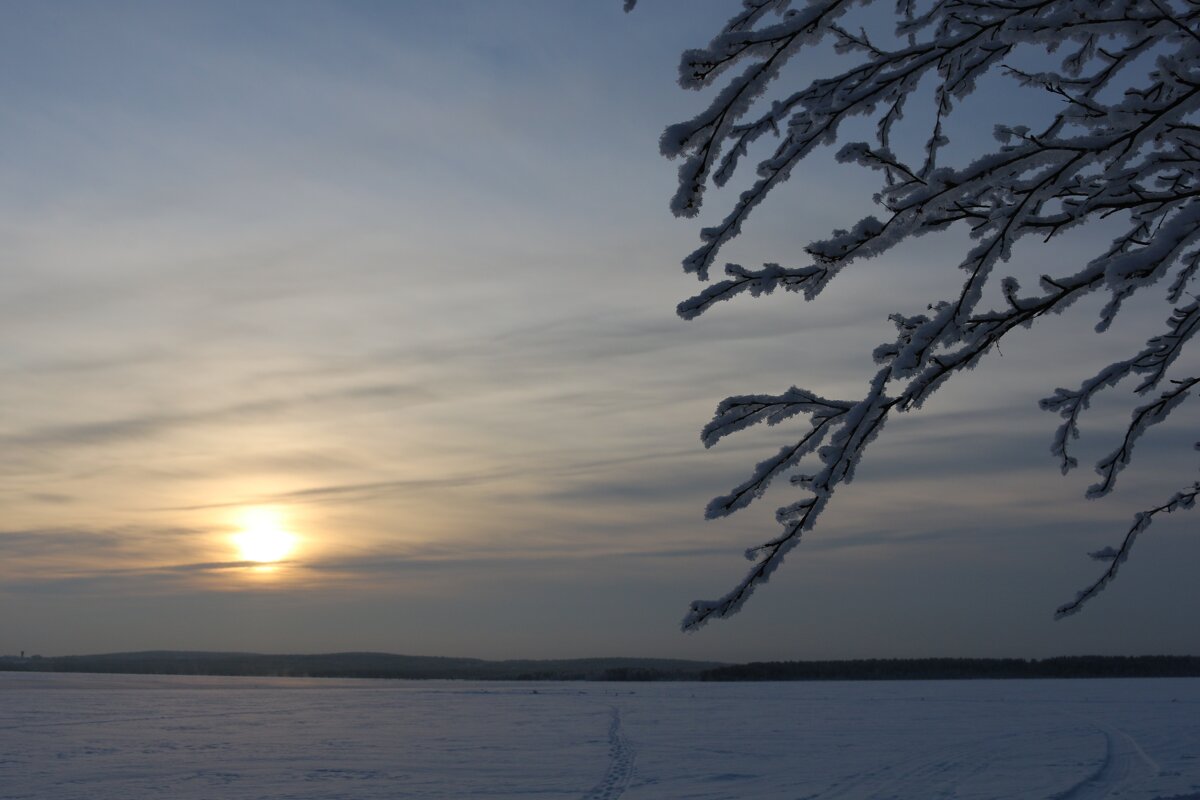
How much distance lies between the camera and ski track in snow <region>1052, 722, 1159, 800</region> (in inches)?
475

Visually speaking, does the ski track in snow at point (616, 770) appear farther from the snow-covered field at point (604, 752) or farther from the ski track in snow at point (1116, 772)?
the ski track in snow at point (1116, 772)

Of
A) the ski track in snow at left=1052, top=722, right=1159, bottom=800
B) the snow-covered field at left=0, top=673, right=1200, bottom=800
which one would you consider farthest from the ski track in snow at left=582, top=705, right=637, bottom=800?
the ski track in snow at left=1052, top=722, right=1159, bottom=800

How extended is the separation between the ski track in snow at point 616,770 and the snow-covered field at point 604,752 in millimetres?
40

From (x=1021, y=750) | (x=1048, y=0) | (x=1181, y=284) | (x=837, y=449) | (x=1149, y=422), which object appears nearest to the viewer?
(x=1048, y=0)

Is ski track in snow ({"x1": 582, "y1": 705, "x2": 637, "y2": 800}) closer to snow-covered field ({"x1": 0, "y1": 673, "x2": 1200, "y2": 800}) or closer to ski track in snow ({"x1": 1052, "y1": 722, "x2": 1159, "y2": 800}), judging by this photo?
snow-covered field ({"x1": 0, "y1": 673, "x2": 1200, "y2": 800})

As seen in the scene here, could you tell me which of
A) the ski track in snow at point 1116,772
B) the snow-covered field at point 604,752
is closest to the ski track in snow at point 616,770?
the snow-covered field at point 604,752

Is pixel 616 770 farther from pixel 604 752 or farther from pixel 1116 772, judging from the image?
pixel 1116 772

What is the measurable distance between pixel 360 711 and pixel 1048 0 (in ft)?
92.6

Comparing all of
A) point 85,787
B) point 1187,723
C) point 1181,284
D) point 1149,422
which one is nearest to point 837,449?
point 1149,422

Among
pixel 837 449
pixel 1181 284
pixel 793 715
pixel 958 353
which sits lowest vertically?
pixel 793 715

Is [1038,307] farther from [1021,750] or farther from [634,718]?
[634,718]

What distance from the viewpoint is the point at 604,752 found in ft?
54.9

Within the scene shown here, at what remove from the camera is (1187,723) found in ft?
71.7

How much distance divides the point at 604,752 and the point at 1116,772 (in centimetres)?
779
